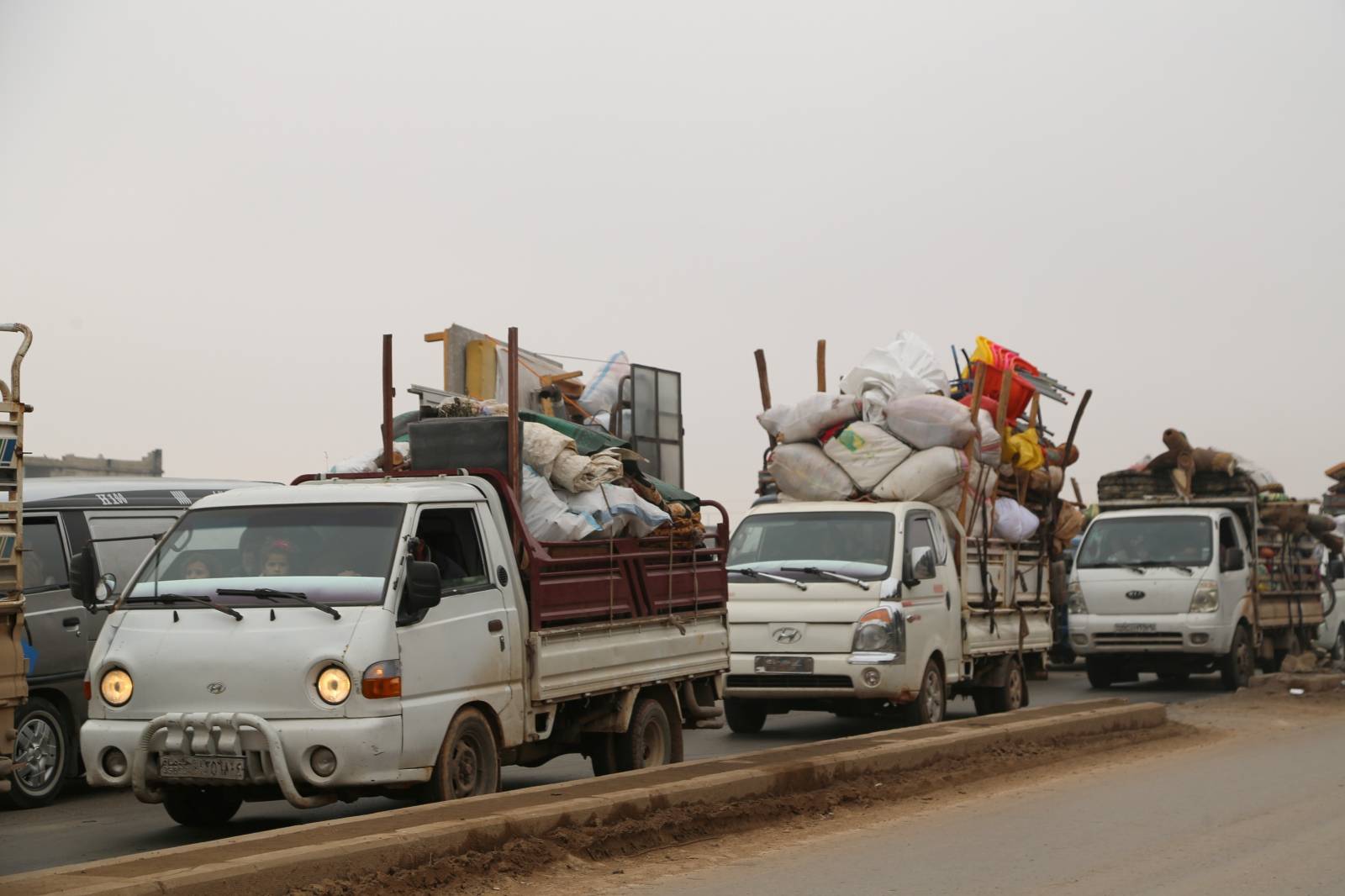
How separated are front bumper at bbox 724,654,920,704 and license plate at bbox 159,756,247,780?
604cm

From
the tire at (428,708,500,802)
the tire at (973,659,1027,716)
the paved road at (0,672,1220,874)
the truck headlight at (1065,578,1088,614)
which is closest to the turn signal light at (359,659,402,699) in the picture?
the tire at (428,708,500,802)

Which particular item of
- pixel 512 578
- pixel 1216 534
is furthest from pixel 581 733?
pixel 1216 534

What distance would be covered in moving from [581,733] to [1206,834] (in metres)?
3.88

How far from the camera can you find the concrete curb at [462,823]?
6.54 metres

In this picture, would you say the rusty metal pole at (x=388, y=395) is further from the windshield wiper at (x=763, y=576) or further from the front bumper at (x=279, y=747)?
the windshield wiper at (x=763, y=576)

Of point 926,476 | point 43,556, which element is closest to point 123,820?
point 43,556

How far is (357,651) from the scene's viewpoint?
27.1 ft

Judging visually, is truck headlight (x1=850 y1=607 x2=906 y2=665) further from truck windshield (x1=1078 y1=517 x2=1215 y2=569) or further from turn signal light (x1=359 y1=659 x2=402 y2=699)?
truck windshield (x1=1078 y1=517 x2=1215 y2=569)

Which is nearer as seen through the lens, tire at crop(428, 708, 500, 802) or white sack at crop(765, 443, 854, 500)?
tire at crop(428, 708, 500, 802)

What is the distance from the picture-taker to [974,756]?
1181 cm

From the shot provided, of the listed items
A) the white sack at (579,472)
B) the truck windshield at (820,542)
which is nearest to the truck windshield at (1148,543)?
the truck windshield at (820,542)

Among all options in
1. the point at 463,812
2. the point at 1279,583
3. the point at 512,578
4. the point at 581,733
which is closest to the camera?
the point at 463,812

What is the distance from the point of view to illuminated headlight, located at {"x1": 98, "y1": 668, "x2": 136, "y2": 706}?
8484 millimetres

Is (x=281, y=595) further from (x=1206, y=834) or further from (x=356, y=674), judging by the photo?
(x=1206, y=834)
